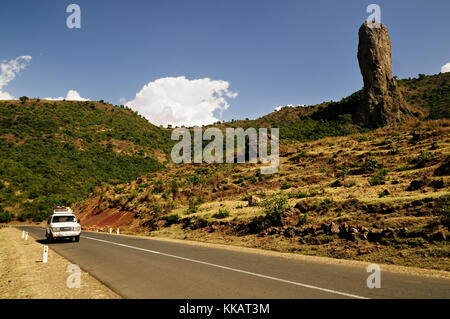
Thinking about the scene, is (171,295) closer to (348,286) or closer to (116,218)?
(348,286)

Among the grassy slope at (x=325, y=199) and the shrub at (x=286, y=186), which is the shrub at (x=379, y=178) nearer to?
the grassy slope at (x=325, y=199)

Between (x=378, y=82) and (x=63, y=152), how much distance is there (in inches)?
2639

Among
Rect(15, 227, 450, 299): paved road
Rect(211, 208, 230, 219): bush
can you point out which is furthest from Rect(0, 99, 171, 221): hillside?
Rect(15, 227, 450, 299): paved road

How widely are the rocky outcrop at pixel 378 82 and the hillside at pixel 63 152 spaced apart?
5096 centimetres

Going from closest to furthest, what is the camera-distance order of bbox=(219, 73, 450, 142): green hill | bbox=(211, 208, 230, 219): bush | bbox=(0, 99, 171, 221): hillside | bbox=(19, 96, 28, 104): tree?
1. bbox=(211, 208, 230, 219): bush
2. bbox=(219, 73, 450, 142): green hill
3. bbox=(0, 99, 171, 221): hillside
4. bbox=(19, 96, 28, 104): tree

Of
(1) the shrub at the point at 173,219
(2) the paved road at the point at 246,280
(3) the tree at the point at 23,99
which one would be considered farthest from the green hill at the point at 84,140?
(2) the paved road at the point at 246,280

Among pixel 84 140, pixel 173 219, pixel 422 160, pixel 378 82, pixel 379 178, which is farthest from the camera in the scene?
pixel 84 140

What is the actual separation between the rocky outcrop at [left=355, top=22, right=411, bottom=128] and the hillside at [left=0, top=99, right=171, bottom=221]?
50958mm

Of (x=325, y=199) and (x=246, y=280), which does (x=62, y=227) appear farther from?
(x=325, y=199)

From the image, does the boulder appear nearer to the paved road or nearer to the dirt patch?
the paved road

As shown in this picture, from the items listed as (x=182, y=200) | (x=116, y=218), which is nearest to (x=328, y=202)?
(x=182, y=200)

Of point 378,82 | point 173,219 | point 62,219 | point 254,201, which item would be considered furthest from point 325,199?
point 378,82

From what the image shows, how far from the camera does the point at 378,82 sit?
155 feet

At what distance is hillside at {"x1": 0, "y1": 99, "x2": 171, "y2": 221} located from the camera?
54.8m
